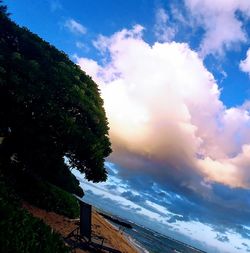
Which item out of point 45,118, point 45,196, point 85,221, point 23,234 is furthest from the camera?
point 45,196

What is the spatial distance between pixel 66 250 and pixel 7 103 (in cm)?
1433

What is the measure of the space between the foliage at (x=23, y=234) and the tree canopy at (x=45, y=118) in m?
11.8

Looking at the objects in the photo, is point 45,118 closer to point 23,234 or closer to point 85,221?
point 85,221

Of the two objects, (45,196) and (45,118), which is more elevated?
(45,118)

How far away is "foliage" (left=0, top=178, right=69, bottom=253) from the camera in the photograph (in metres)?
8.64

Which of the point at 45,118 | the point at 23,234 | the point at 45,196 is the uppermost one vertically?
the point at 45,118

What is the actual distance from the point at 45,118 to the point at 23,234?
46.7ft

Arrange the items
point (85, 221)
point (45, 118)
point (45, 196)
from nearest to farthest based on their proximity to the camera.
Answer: point (85, 221), point (45, 118), point (45, 196)

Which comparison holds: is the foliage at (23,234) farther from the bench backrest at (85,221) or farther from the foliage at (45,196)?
the foliage at (45,196)

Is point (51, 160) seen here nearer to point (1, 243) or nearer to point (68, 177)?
point (68, 177)

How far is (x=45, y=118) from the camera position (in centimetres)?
2300

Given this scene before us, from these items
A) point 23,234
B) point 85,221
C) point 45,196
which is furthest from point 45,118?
point 23,234

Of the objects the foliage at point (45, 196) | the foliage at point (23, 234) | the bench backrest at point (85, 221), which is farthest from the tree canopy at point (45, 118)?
the foliage at point (23, 234)

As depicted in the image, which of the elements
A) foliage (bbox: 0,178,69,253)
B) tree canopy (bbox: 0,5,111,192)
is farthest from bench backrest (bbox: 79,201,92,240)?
foliage (bbox: 0,178,69,253)
